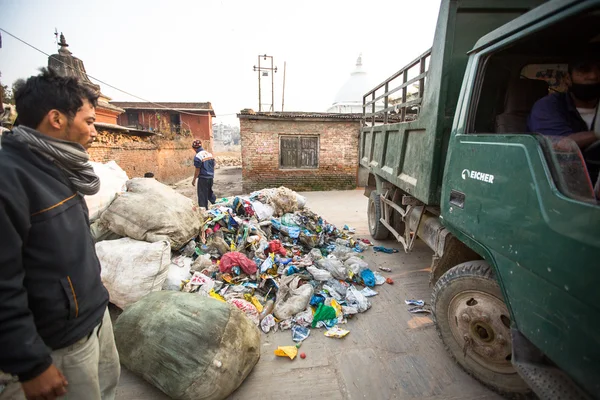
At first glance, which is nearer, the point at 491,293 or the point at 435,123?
the point at 491,293

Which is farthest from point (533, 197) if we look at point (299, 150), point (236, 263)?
point (299, 150)

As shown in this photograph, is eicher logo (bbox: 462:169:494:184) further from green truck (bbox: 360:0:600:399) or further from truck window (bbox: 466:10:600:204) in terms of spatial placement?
truck window (bbox: 466:10:600:204)

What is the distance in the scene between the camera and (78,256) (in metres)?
1.23

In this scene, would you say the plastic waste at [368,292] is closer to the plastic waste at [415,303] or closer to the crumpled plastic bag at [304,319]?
the plastic waste at [415,303]

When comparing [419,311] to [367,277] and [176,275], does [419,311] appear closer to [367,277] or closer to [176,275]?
[367,277]

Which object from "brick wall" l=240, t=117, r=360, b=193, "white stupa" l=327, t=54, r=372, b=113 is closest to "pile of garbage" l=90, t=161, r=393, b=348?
"brick wall" l=240, t=117, r=360, b=193

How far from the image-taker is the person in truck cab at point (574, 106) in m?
1.67

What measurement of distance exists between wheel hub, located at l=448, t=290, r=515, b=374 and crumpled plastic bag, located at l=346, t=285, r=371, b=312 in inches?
42.0

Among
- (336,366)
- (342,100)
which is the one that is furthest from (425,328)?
(342,100)

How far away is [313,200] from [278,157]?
2.52m

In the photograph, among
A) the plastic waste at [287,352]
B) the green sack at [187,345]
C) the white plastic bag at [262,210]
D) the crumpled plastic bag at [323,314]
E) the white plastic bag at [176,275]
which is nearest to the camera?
the green sack at [187,345]

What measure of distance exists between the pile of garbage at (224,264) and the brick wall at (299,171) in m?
6.57

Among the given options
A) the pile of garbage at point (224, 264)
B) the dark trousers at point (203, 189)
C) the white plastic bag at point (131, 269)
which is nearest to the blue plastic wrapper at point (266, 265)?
the pile of garbage at point (224, 264)

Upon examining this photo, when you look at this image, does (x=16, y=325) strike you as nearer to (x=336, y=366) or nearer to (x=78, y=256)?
(x=78, y=256)
